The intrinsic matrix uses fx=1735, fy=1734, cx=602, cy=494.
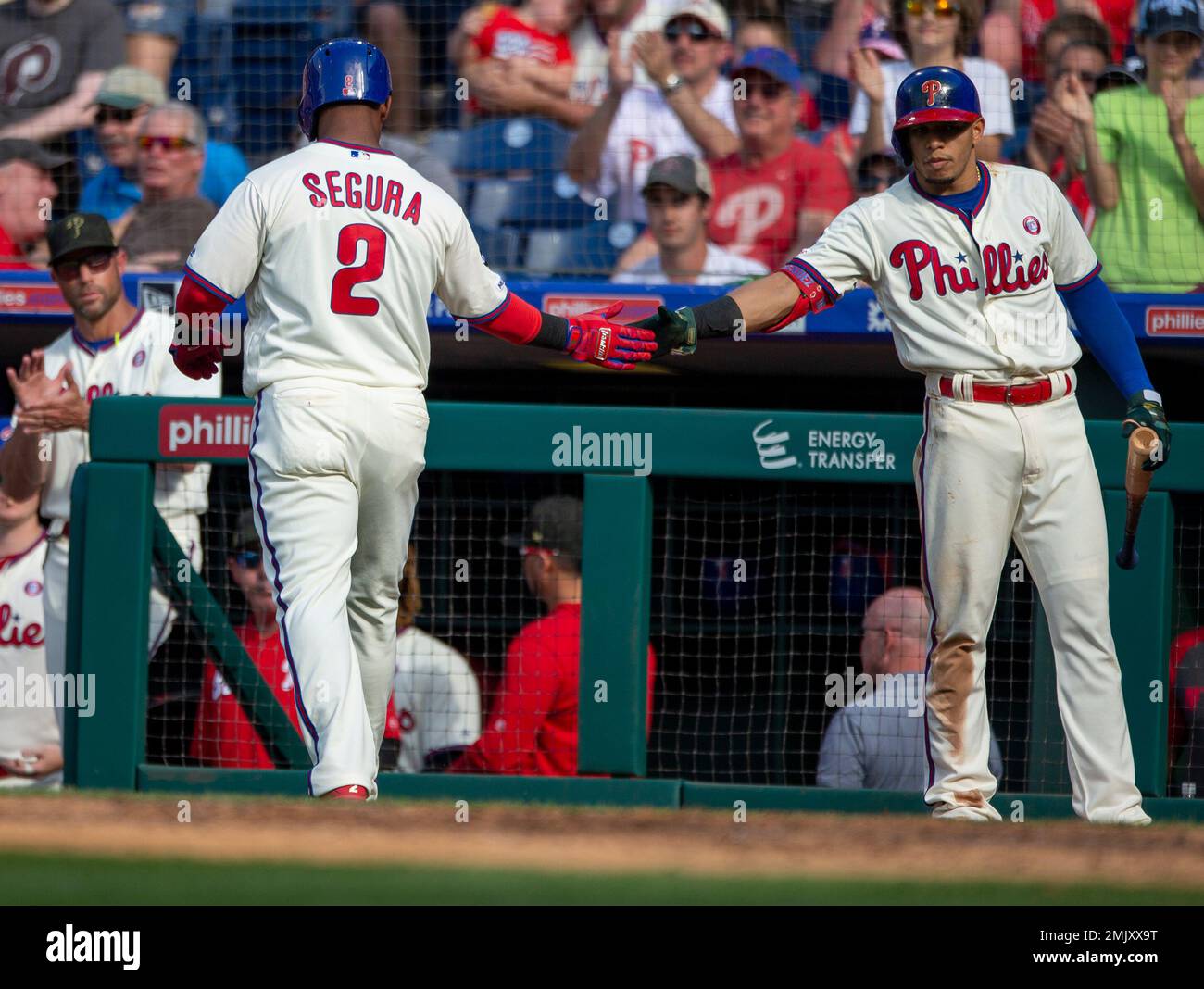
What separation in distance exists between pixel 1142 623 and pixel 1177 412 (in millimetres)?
1974

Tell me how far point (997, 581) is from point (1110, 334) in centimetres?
75

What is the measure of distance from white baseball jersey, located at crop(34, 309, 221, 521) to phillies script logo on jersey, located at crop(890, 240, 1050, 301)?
7.77 feet

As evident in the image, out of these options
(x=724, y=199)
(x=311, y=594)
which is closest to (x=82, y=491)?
(x=311, y=594)

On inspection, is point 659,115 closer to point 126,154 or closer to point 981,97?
point 981,97

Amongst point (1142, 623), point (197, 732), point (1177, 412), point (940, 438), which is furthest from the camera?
point (1177, 412)

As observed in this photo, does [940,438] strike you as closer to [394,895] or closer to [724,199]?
[394,895]

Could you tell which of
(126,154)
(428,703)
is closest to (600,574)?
(428,703)

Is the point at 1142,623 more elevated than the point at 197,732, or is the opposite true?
the point at 1142,623

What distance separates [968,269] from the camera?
4.39 meters

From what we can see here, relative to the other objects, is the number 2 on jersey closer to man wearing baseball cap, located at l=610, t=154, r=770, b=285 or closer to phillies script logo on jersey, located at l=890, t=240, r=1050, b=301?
phillies script logo on jersey, located at l=890, t=240, r=1050, b=301

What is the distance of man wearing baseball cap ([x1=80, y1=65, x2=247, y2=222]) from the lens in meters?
7.23

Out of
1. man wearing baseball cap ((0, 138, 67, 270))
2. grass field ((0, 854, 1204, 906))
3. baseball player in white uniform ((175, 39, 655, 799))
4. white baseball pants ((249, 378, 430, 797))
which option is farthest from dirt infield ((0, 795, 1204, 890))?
man wearing baseball cap ((0, 138, 67, 270))

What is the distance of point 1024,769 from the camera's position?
5.37 m

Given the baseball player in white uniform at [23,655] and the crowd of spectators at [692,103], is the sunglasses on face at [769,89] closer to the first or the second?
the crowd of spectators at [692,103]
